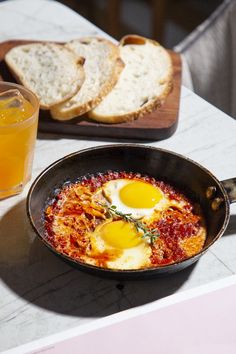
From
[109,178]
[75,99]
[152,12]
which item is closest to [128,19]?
[152,12]

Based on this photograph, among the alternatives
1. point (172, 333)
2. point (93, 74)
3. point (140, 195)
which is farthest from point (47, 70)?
point (172, 333)

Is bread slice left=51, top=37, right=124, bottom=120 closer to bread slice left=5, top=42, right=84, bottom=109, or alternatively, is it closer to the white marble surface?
bread slice left=5, top=42, right=84, bottom=109

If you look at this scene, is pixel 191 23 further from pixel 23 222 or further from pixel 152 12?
pixel 23 222

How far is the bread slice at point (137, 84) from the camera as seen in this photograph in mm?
1826

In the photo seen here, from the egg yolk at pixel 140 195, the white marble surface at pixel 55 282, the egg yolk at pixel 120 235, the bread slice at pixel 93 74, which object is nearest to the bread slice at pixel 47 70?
the bread slice at pixel 93 74

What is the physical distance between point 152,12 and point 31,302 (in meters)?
4.00

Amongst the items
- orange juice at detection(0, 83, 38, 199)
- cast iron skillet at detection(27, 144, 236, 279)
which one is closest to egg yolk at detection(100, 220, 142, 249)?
cast iron skillet at detection(27, 144, 236, 279)

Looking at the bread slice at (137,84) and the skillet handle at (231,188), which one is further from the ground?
the skillet handle at (231,188)

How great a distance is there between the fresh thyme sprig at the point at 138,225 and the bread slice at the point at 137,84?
19.6 inches

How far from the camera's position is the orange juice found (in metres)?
1.45

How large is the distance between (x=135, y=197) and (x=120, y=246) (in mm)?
180

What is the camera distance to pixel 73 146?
1.76 m

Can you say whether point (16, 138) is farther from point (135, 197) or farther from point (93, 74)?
point (93, 74)

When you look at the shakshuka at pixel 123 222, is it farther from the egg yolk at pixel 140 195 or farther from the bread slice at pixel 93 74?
the bread slice at pixel 93 74
